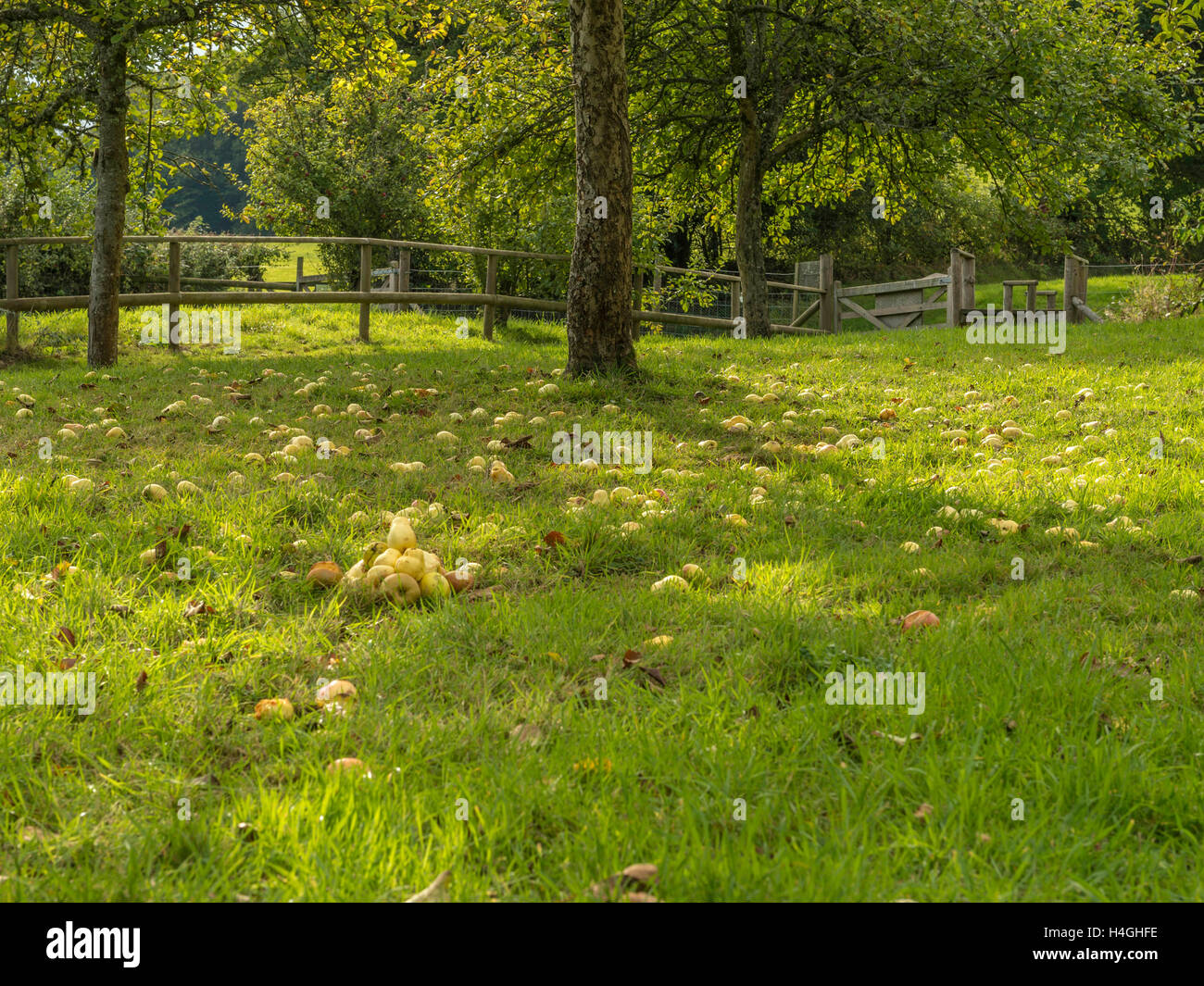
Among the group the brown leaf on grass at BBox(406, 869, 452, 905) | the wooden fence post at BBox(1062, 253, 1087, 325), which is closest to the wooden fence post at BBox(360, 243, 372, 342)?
the wooden fence post at BBox(1062, 253, 1087, 325)

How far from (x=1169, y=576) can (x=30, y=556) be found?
197 inches

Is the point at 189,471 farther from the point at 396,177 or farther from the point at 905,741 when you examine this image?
the point at 396,177

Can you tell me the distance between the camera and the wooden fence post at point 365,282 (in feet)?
46.4

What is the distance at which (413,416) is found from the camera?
7707 millimetres

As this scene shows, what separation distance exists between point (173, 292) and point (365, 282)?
2651 millimetres

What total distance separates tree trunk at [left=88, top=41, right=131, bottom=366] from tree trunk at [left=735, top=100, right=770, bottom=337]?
883 centimetres

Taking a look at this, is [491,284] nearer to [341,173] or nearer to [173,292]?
[173,292]

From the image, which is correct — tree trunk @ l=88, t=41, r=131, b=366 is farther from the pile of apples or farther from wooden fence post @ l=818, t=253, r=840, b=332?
wooden fence post @ l=818, t=253, r=840, b=332

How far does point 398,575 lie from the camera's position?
3941 millimetres

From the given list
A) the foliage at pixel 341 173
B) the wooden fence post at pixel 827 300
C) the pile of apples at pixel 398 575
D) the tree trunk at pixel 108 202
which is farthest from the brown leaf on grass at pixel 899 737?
the foliage at pixel 341 173

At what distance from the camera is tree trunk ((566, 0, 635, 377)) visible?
8.55 m

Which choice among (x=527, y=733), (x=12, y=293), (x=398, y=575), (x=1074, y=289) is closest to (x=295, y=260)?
(x=12, y=293)

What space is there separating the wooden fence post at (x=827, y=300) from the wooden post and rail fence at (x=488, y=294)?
0.02 m
